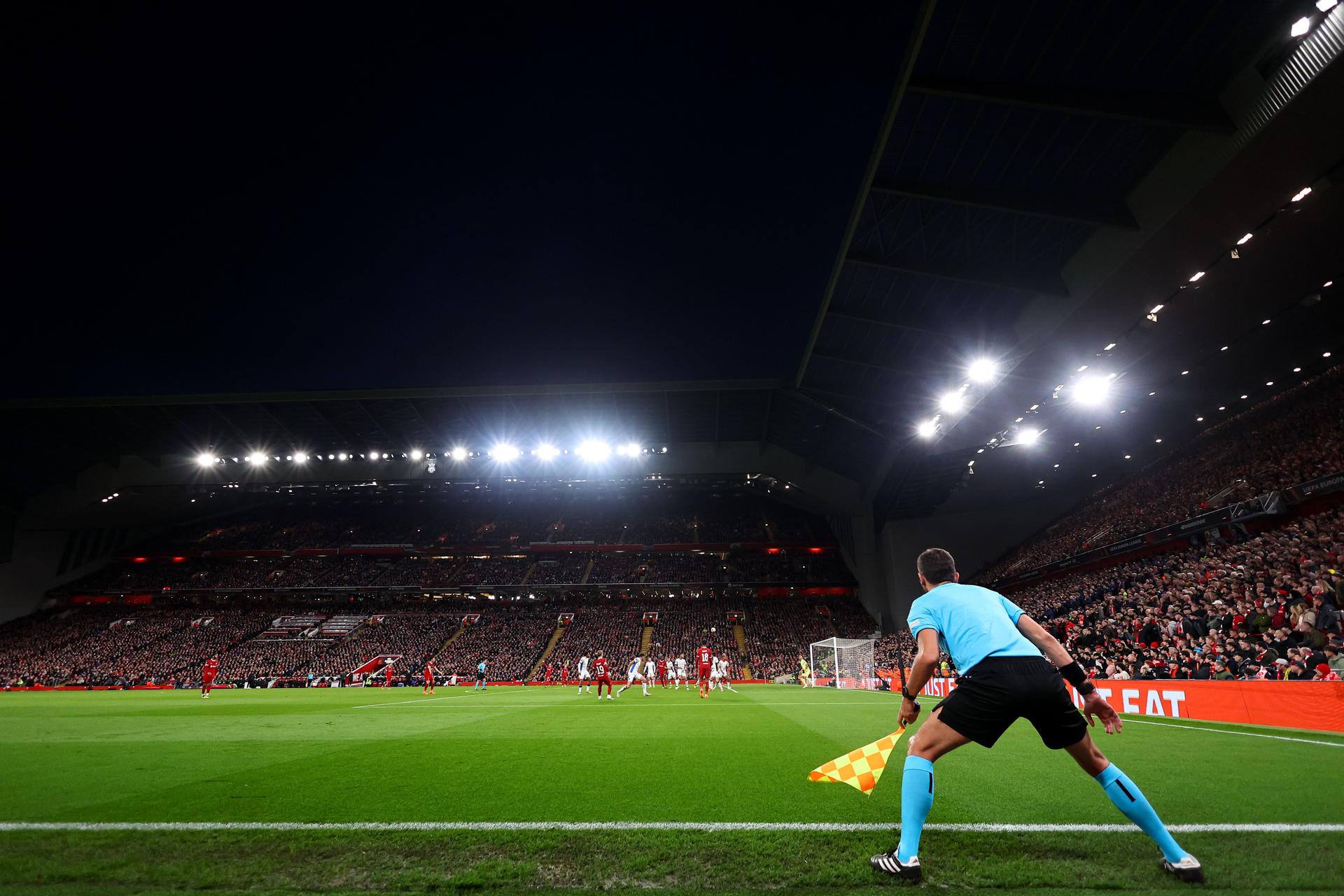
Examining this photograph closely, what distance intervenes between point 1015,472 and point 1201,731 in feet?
84.4

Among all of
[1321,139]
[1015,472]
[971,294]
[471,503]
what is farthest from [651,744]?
[471,503]

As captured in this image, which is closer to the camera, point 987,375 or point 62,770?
point 62,770

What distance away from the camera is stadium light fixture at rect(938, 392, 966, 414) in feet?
76.3

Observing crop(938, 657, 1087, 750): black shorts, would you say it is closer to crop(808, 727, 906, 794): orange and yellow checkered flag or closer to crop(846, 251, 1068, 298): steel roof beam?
crop(808, 727, 906, 794): orange and yellow checkered flag

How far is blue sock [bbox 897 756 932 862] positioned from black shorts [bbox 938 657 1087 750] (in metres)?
0.27

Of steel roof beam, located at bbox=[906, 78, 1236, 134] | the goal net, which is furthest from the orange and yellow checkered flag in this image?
the goal net

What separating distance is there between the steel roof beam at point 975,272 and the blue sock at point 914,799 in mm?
15849

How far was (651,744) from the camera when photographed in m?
8.34

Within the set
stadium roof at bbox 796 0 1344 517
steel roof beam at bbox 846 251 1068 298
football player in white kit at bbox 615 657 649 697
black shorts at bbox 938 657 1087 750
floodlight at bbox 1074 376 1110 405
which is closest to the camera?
black shorts at bbox 938 657 1087 750

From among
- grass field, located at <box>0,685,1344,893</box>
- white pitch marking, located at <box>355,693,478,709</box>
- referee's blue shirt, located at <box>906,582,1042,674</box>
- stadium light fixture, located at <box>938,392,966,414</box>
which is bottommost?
white pitch marking, located at <box>355,693,478,709</box>

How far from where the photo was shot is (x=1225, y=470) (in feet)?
77.6

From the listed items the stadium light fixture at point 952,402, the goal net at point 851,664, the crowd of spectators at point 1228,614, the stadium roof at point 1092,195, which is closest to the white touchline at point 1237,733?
the crowd of spectators at point 1228,614

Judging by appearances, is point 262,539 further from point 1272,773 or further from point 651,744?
point 1272,773

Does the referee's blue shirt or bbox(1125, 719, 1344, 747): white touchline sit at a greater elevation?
the referee's blue shirt
